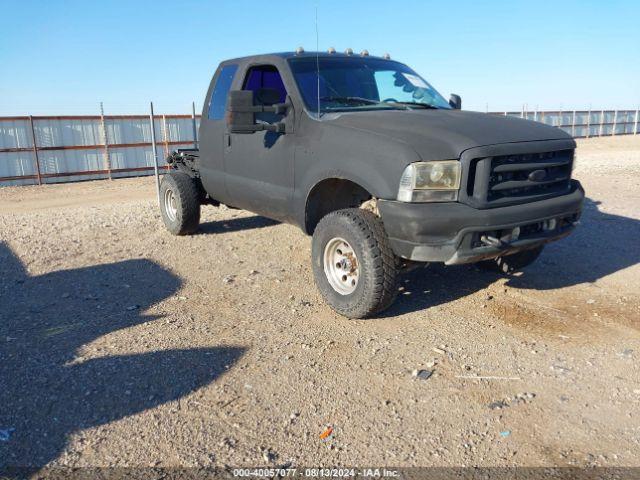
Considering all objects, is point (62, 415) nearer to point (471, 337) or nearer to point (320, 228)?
point (320, 228)

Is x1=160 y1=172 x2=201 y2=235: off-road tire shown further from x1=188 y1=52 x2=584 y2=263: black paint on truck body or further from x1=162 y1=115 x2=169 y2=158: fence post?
x1=162 y1=115 x2=169 y2=158: fence post

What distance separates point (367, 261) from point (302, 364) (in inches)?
36.2

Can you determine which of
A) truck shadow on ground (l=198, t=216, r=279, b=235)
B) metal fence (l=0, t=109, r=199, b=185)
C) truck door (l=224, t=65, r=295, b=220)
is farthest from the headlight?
metal fence (l=0, t=109, r=199, b=185)

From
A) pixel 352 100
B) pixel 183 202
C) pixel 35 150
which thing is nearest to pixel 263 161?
pixel 352 100

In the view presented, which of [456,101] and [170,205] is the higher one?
[456,101]

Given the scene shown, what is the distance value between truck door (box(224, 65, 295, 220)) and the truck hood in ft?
2.58

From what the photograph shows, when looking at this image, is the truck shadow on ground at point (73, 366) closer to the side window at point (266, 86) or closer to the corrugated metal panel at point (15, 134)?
the side window at point (266, 86)

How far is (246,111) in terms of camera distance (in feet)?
14.7

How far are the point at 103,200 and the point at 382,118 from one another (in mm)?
9505

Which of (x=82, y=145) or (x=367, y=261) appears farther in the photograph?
(x=82, y=145)

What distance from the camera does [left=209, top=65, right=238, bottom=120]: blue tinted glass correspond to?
5777 mm

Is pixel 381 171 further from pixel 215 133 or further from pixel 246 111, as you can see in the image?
pixel 215 133

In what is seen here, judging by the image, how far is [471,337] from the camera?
12.8 ft

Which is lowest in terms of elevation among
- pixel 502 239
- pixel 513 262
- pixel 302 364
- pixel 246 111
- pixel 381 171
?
pixel 302 364
